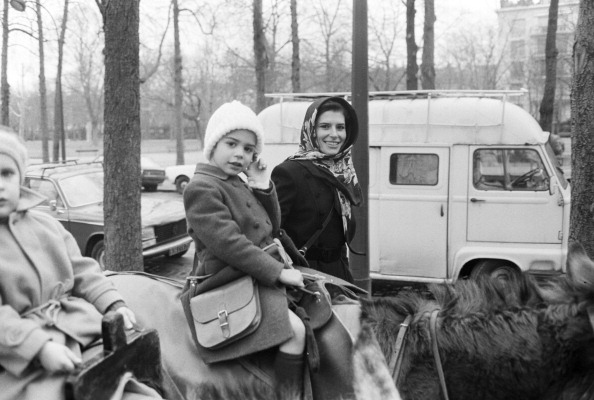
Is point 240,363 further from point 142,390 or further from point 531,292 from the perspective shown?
point 531,292

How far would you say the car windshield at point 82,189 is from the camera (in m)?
10.2

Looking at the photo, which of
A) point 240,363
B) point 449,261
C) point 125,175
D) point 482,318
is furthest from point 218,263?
point 449,261

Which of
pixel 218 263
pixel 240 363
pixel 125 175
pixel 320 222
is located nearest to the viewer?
pixel 240 363

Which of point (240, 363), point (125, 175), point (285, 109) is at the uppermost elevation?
point (285, 109)

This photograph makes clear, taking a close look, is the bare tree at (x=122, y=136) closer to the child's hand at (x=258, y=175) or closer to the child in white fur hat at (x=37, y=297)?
the child's hand at (x=258, y=175)

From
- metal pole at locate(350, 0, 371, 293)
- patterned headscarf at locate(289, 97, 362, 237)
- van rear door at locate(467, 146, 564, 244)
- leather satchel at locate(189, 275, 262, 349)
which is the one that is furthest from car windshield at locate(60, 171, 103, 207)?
leather satchel at locate(189, 275, 262, 349)

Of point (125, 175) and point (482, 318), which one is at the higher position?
point (125, 175)

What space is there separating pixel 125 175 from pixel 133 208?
0.30 metres

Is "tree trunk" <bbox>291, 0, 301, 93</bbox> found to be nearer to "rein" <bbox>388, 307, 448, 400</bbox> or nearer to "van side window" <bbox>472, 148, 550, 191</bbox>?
"van side window" <bbox>472, 148, 550, 191</bbox>

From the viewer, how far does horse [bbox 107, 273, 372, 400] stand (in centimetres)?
214

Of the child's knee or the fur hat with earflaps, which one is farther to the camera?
the child's knee

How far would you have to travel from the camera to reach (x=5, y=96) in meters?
15.5

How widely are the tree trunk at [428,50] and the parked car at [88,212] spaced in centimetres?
755

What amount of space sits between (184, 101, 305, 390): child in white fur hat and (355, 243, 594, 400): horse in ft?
0.99
